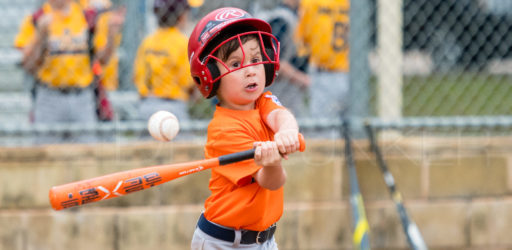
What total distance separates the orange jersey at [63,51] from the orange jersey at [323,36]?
1.63 meters

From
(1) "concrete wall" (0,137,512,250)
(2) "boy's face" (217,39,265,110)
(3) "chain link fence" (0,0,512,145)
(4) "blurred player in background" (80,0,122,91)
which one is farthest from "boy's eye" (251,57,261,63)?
(4) "blurred player in background" (80,0,122,91)

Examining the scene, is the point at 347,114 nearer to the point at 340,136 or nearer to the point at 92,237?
the point at 340,136

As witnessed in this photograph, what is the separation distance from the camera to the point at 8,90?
5.07 meters

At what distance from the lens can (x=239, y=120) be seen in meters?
2.32

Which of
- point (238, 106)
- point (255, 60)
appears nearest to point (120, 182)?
point (238, 106)

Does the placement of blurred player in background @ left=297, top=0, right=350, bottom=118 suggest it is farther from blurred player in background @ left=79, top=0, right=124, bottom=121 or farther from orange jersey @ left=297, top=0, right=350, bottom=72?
blurred player in background @ left=79, top=0, right=124, bottom=121

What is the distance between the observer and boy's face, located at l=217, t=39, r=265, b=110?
2.24 meters

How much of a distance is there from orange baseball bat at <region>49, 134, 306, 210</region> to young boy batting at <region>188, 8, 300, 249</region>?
159 mm

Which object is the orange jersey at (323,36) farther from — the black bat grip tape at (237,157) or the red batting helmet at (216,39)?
the black bat grip tape at (237,157)

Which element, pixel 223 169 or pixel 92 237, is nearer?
pixel 223 169

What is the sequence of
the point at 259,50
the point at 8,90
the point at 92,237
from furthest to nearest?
the point at 8,90 < the point at 92,237 < the point at 259,50

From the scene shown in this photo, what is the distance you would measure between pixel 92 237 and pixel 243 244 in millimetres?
1836

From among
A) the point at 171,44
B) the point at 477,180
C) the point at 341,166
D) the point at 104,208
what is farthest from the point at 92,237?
the point at 477,180

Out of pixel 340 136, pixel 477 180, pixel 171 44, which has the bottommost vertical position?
pixel 477 180
